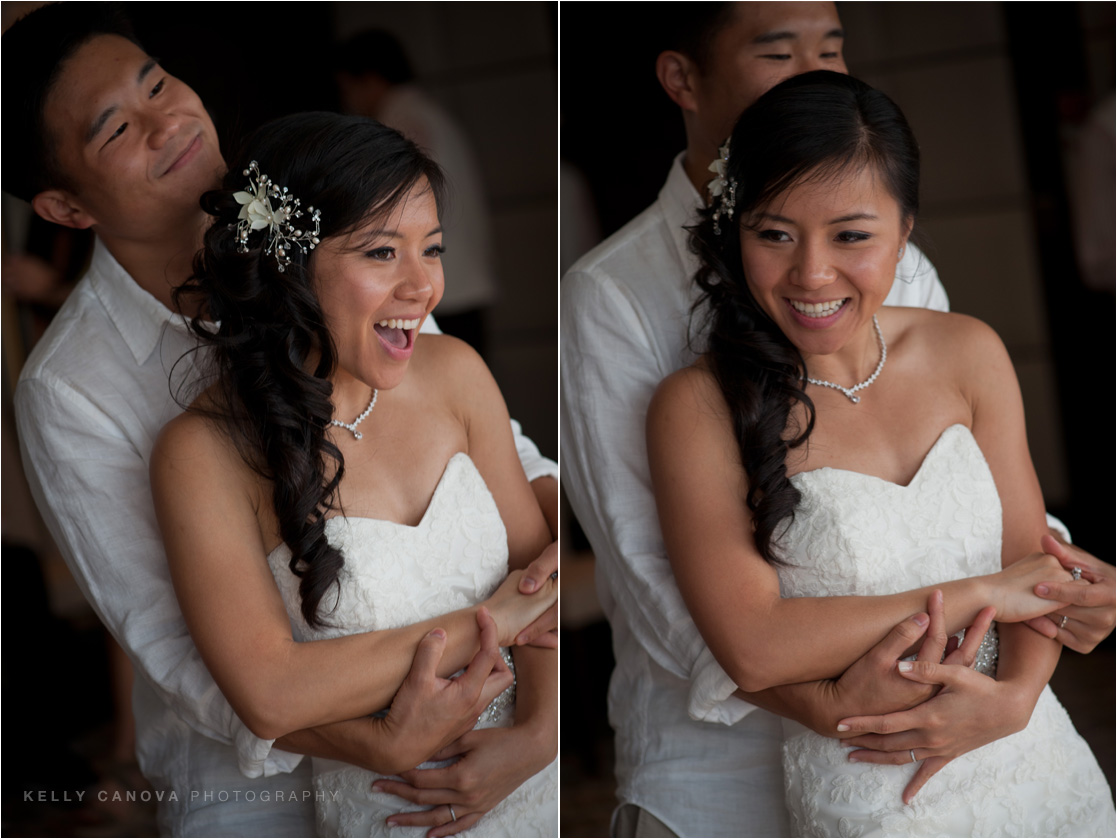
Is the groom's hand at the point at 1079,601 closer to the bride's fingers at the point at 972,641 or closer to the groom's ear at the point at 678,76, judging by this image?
the bride's fingers at the point at 972,641

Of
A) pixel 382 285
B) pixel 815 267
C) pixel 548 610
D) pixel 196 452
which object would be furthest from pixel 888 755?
pixel 196 452

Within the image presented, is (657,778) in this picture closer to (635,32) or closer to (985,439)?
(985,439)

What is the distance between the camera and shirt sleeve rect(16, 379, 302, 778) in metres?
1.89

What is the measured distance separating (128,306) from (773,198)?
4.29 feet

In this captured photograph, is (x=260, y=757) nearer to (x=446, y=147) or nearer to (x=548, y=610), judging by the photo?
(x=548, y=610)

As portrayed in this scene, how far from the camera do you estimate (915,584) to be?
6.43 ft

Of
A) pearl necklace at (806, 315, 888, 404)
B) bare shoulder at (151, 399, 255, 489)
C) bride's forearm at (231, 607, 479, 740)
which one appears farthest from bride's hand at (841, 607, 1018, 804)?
bare shoulder at (151, 399, 255, 489)

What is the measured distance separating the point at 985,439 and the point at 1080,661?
0.56 m

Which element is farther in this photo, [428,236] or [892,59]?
[892,59]

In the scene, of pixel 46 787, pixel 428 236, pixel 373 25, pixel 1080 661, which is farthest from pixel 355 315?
pixel 1080 661

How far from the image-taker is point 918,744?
75.4 inches

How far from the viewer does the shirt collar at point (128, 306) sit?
1977mm

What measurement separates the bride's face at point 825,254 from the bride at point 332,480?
0.66m

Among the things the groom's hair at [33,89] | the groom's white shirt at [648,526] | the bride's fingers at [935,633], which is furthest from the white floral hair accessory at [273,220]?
the bride's fingers at [935,633]
